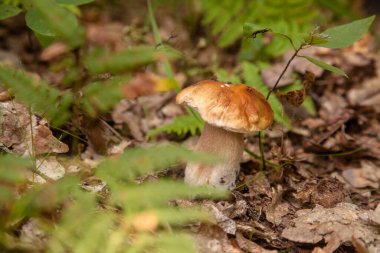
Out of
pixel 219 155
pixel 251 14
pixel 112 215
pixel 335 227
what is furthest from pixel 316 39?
pixel 251 14

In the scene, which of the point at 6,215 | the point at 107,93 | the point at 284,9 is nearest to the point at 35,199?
the point at 6,215

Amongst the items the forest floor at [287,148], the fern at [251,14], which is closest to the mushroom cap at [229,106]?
the forest floor at [287,148]

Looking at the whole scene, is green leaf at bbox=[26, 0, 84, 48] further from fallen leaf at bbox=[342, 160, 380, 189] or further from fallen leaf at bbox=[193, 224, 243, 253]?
fallen leaf at bbox=[342, 160, 380, 189]

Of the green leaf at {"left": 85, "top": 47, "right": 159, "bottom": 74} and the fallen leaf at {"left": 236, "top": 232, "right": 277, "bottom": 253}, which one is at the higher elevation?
the green leaf at {"left": 85, "top": 47, "right": 159, "bottom": 74}

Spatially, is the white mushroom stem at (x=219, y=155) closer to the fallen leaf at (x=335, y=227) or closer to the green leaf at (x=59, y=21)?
the fallen leaf at (x=335, y=227)

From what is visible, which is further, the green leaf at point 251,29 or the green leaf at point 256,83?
the green leaf at point 256,83

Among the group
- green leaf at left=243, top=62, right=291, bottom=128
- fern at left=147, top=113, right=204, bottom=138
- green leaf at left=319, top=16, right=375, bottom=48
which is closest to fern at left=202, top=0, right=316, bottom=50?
green leaf at left=243, top=62, right=291, bottom=128

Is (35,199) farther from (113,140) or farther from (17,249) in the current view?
(113,140)
